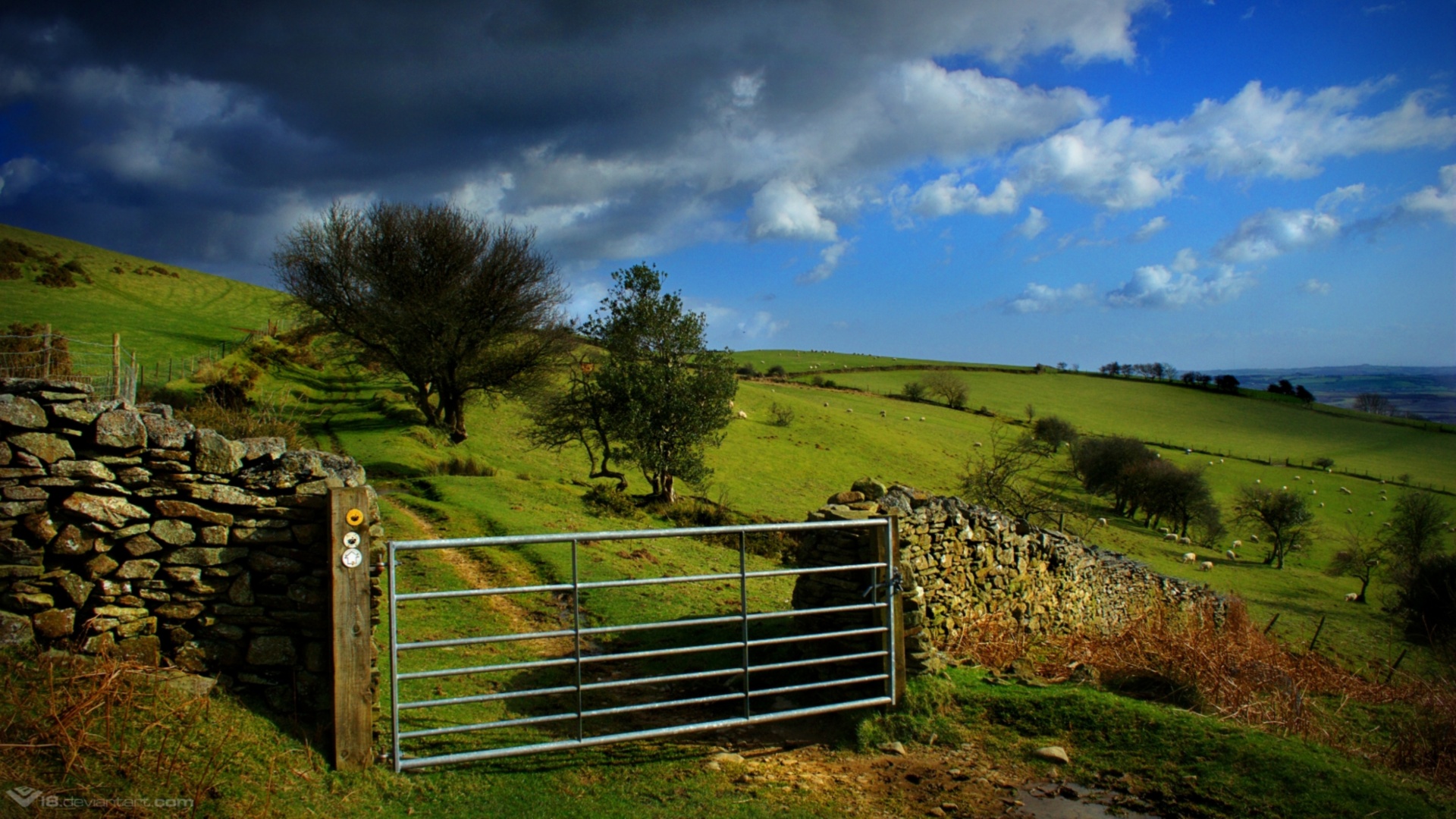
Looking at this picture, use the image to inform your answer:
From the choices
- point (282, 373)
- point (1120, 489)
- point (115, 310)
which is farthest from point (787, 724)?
point (115, 310)

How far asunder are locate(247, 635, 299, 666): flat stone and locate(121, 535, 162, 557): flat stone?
964 millimetres

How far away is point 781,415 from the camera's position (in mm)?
47844

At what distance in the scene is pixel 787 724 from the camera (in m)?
7.14

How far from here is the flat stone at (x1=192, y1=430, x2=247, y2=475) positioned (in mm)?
5328

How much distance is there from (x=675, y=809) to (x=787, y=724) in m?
2.12

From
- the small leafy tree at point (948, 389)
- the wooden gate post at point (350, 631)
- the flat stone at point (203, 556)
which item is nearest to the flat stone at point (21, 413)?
the flat stone at point (203, 556)

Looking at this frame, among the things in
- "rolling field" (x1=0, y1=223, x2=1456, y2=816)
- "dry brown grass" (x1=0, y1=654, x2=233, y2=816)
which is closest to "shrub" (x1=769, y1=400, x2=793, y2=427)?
"rolling field" (x1=0, y1=223, x2=1456, y2=816)

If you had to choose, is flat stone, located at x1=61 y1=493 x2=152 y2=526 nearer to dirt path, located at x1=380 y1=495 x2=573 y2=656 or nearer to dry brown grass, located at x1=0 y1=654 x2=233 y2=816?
dry brown grass, located at x1=0 y1=654 x2=233 y2=816

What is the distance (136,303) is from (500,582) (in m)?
69.1

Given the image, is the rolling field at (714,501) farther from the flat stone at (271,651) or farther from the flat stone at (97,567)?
the flat stone at (97,567)

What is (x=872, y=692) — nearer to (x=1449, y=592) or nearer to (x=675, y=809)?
(x=675, y=809)

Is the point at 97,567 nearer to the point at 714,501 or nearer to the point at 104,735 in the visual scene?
the point at 104,735

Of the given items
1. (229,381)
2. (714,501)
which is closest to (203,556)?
(714,501)

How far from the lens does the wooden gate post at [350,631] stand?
5.13 meters
